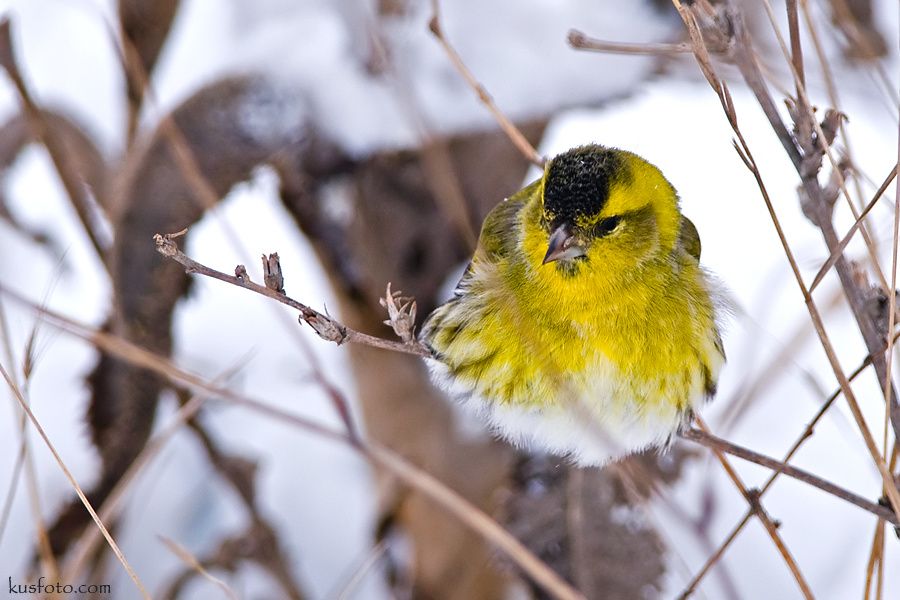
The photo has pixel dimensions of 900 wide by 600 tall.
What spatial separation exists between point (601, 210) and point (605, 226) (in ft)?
0.14

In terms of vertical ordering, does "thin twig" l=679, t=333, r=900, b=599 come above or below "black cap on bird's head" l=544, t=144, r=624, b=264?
below

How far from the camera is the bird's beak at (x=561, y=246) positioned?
1.86m

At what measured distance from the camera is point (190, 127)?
2576 millimetres

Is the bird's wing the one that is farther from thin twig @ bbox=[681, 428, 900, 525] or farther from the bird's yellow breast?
thin twig @ bbox=[681, 428, 900, 525]

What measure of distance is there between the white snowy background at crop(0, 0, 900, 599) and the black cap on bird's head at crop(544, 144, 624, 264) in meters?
0.84

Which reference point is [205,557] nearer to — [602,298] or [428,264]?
[428,264]

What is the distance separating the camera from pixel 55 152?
7.96 ft

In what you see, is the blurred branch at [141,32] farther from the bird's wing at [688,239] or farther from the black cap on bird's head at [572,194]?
the bird's wing at [688,239]

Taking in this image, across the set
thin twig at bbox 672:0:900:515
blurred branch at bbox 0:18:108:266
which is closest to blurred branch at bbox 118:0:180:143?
blurred branch at bbox 0:18:108:266

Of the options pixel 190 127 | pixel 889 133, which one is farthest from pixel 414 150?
pixel 889 133

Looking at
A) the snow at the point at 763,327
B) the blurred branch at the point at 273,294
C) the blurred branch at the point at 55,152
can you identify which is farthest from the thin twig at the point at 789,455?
the blurred branch at the point at 55,152

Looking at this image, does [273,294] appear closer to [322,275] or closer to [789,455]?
[789,455]

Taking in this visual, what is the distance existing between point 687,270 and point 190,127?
54.2 inches

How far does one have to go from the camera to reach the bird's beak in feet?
6.11
